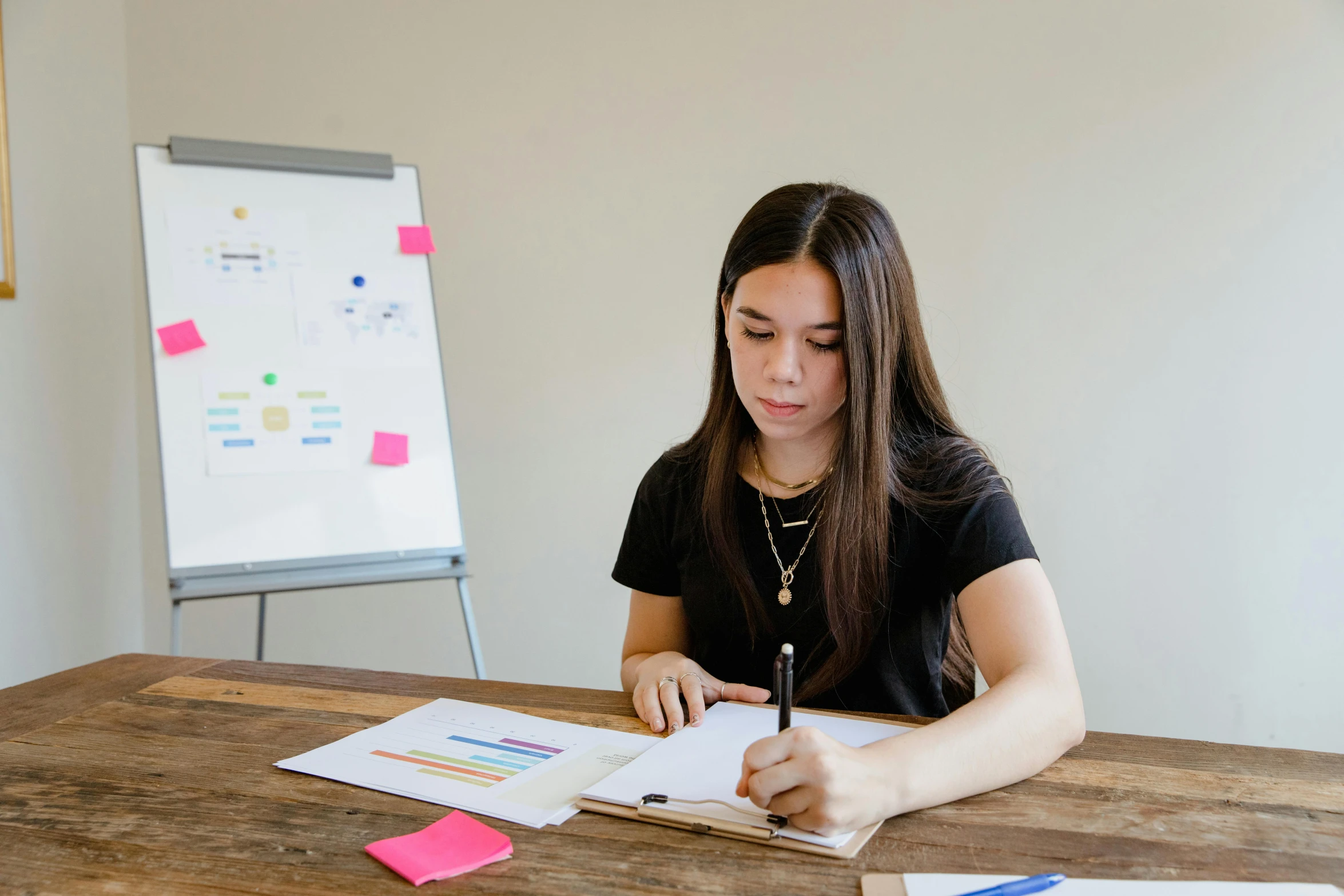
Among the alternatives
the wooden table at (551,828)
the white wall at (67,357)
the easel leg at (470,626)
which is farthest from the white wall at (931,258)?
the wooden table at (551,828)

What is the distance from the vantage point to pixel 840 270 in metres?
1.15

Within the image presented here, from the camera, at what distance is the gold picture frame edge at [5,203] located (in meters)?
2.25

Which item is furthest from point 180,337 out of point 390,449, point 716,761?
point 716,761

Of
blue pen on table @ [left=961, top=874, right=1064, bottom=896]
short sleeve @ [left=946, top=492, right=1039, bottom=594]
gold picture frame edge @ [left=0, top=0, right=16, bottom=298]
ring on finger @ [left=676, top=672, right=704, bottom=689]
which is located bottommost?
blue pen on table @ [left=961, top=874, right=1064, bottom=896]

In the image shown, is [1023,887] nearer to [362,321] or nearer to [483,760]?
[483,760]

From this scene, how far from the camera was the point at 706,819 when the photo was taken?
29.9 inches

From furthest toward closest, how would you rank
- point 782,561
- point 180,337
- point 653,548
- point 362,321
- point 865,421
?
point 362,321
point 180,337
point 653,548
point 782,561
point 865,421

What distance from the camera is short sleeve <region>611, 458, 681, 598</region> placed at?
1396mm

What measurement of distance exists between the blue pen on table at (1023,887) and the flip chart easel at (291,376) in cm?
159

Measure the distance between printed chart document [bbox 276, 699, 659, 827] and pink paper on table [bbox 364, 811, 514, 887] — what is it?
40 millimetres

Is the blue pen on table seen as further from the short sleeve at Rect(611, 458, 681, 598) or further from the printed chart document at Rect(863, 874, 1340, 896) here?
the short sleeve at Rect(611, 458, 681, 598)

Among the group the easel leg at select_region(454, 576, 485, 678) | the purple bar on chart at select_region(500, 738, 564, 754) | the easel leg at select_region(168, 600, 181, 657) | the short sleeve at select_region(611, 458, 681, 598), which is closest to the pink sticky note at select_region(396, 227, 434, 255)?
the easel leg at select_region(454, 576, 485, 678)

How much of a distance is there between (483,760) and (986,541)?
59 cm

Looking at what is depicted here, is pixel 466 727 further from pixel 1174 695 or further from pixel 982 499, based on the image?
pixel 1174 695
